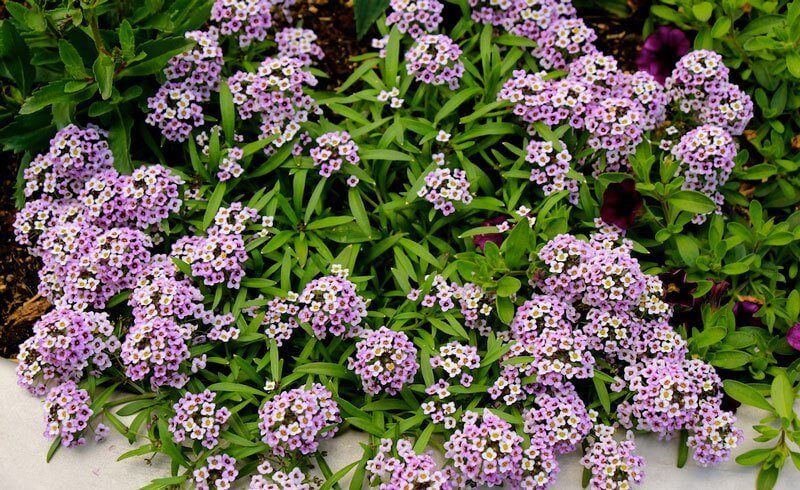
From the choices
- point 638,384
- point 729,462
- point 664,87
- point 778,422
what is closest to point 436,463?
point 638,384

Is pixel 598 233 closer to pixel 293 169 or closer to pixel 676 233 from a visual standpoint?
pixel 676 233

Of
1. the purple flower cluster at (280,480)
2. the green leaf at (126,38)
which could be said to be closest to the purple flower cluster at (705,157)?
the purple flower cluster at (280,480)

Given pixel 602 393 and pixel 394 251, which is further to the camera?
pixel 394 251

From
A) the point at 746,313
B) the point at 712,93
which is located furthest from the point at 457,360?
the point at 712,93

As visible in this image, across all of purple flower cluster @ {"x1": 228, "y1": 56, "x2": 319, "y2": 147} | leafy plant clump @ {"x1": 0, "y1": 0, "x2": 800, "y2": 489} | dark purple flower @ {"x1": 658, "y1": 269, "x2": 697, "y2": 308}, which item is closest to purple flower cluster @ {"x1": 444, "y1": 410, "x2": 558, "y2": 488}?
leafy plant clump @ {"x1": 0, "y1": 0, "x2": 800, "y2": 489}

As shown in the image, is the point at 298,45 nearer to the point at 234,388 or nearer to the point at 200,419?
the point at 234,388

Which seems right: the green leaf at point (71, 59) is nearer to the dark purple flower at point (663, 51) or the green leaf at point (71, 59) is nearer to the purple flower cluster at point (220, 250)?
the purple flower cluster at point (220, 250)
